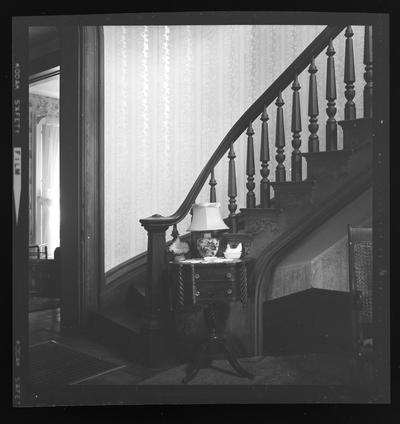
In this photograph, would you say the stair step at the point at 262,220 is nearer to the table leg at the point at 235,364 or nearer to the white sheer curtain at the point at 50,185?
the table leg at the point at 235,364

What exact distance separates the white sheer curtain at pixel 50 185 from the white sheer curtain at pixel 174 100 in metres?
0.41

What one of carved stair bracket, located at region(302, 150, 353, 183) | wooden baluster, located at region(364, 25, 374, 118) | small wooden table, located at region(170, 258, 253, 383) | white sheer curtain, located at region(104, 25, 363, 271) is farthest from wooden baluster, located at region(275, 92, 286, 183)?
small wooden table, located at region(170, 258, 253, 383)

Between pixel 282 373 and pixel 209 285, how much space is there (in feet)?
2.29

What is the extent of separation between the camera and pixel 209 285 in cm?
288

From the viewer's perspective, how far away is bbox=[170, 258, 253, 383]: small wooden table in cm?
287

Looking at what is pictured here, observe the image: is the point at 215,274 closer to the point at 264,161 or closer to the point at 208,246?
the point at 208,246

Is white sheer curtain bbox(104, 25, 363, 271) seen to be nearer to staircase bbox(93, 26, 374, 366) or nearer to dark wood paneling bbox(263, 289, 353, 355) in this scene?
staircase bbox(93, 26, 374, 366)

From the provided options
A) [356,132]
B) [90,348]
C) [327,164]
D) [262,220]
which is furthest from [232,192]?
[90,348]

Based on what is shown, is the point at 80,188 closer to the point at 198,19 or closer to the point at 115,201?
the point at 115,201

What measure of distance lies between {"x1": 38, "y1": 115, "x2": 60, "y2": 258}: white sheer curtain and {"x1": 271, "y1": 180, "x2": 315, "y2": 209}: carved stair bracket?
1425mm

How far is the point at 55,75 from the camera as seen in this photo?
10.6 feet

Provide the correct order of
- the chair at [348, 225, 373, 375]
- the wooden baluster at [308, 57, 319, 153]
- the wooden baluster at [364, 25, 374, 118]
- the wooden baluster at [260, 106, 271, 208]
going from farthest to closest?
1. the wooden baluster at [260, 106, 271, 208]
2. the wooden baluster at [308, 57, 319, 153]
3. the wooden baluster at [364, 25, 374, 118]
4. the chair at [348, 225, 373, 375]

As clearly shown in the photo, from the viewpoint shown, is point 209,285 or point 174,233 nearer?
point 209,285
